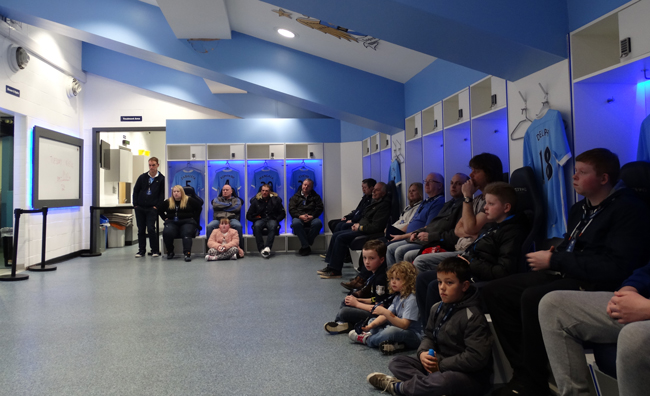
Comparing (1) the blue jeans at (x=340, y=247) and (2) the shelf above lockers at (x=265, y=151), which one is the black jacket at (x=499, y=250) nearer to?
(1) the blue jeans at (x=340, y=247)

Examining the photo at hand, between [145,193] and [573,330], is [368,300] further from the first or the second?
[145,193]

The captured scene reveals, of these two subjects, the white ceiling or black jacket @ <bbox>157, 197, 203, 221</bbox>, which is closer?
the white ceiling

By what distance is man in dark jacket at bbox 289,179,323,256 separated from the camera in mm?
7859

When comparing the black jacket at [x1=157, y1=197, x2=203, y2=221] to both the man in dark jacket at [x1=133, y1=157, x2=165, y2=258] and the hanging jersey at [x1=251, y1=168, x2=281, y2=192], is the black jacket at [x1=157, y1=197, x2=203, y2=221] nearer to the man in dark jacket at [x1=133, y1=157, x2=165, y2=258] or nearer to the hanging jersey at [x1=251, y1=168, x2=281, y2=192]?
the man in dark jacket at [x1=133, y1=157, x2=165, y2=258]

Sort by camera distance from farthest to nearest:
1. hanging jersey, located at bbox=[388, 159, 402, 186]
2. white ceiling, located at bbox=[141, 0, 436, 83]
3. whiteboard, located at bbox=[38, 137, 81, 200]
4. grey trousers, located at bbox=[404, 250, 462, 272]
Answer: whiteboard, located at bbox=[38, 137, 81, 200] → hanging jersey, located at bbox=[388, 159, 402, 186] → white ceiling, located at bbox=[141, 0, 436, 83] → grey trousers, located at bbox=[404, 250, 462, 272]

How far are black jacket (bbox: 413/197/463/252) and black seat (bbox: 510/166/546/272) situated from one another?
0.64 metres

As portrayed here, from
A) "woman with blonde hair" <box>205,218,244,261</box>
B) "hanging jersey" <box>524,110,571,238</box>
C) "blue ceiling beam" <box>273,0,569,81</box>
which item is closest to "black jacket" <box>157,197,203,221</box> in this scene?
"woman with blonde hair" <box>205,218,244,261</box>

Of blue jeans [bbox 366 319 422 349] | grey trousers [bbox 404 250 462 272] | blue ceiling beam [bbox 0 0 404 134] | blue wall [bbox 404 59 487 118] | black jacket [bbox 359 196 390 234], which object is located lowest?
blue jeans [bbox 366 319 422 349]

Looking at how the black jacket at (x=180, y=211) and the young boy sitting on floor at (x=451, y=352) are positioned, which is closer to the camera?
the young boy sitting on floor at (x=451, y=352)

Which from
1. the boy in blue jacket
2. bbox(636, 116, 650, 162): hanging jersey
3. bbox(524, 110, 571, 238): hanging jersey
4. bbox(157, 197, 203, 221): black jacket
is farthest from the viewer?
bbox(157, 197, 203, 221): black jacket

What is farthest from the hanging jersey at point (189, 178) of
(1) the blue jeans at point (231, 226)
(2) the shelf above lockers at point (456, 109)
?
(2) the shelf above lockers at point (456, 109)

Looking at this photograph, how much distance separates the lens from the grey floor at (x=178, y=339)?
2.38m

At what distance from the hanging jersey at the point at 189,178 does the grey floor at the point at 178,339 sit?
3340mm

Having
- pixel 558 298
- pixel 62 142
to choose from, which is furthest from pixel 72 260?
pixel 558 298
